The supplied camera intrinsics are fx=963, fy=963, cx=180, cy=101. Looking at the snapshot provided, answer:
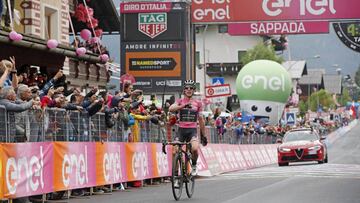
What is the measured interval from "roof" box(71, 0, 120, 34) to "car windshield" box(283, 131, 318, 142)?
9925 millimetres

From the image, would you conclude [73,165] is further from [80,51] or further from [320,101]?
[320,101]

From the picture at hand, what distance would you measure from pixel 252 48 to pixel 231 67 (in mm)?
3137

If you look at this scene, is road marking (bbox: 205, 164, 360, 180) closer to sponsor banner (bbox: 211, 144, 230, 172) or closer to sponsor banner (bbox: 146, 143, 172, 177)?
sponsor banner (bbox: 211, 144, 230, 172)

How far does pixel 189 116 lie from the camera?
16297mm

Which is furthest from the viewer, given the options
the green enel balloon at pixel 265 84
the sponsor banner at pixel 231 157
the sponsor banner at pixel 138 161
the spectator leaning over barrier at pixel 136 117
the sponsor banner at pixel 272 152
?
the green enel balloon at pixel 265 84

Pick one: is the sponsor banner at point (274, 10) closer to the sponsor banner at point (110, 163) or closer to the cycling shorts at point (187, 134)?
the sponsor banner at point (110, 163)

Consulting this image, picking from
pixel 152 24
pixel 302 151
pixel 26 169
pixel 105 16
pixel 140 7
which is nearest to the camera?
pixel 26 169

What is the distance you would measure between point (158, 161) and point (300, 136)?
14.5 metres

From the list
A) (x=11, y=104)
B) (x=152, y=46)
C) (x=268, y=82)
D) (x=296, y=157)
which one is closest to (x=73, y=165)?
(x=11, y=104)

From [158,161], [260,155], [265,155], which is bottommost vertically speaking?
[265,155]

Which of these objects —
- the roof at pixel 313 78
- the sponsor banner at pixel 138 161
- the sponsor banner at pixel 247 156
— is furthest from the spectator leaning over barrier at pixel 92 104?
the roof at pixel 313 78

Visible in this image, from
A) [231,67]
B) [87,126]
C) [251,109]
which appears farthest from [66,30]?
[231,67]

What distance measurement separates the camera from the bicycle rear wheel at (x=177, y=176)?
1530cm

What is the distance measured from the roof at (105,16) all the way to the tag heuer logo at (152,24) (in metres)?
2.37
